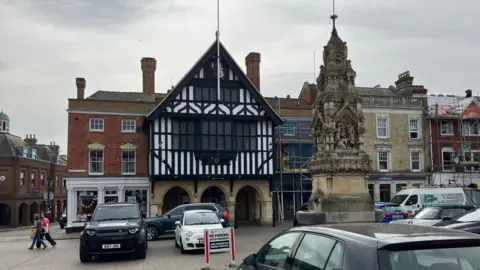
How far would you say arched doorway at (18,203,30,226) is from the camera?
161 ft

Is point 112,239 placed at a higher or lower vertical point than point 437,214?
lower

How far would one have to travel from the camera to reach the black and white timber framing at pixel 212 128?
29250 mm

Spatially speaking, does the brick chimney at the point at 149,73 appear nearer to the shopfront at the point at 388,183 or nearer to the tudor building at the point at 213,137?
the tudor building at the point at 213,137

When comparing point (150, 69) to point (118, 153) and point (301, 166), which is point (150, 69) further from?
point (301, 166)

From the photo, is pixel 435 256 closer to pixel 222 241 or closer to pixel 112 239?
pixel 222 241

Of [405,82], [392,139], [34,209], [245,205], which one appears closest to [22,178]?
[34,209]

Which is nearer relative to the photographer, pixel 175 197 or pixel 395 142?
pixel 175 197

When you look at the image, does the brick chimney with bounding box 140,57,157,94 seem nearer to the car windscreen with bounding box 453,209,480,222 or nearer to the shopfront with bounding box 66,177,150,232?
the shopfront with bounding box 66,177,150,232

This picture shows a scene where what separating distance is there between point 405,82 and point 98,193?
1041 inches

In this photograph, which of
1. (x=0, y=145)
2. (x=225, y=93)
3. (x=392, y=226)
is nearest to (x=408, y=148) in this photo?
(x=225, y=93)

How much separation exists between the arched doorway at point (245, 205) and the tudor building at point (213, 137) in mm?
1649

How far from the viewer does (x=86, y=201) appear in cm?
3047

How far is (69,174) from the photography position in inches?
1193

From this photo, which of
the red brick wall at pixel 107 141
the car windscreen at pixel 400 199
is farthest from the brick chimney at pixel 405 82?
the red brick wall at pixel 107 141
